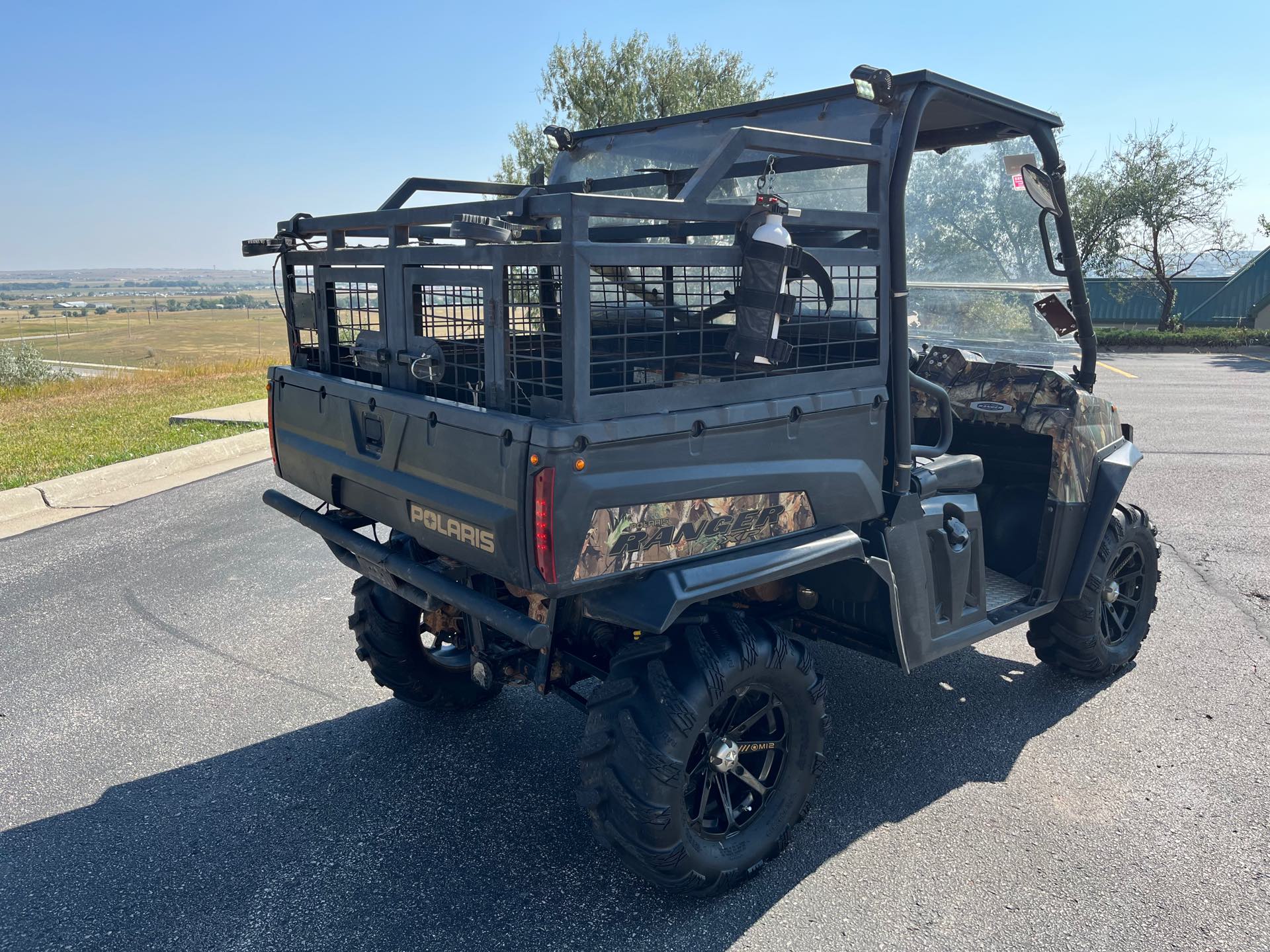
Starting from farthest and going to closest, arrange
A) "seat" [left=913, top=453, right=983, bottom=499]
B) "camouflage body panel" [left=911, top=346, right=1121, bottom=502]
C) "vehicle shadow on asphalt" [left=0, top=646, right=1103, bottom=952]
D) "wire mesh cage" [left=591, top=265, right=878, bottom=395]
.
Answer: "camouflage body panel" [left=911, top=346, right=1121, bottom=502], "seat" [left=913, top=453, right=983, bottom=499], "wire mesh cage" [left=591, top=265, right=878, bottom=395], "vehicle shadow on asphalt" [left=0, top=646, right=1103, bottom=952]

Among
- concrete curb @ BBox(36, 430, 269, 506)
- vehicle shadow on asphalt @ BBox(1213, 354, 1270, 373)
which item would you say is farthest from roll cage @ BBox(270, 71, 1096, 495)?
vehicle shadow on asphalt @ BBox(1213, 354, 1270, 373)

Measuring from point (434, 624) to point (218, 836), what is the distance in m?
1.04

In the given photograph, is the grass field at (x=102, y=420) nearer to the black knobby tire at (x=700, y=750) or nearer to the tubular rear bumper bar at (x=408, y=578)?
the tubular rear bumper bar at (x=408, y=578)

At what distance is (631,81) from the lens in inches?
961

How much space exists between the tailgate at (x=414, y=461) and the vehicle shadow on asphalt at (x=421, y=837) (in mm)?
1092

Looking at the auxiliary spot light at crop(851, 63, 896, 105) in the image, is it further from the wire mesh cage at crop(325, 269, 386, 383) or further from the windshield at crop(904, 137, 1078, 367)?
the wire mesh cage at crop(325, 269, 386, 383)

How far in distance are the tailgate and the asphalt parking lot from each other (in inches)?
44.3

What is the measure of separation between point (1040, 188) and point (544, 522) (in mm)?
2786

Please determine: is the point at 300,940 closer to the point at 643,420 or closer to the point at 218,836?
the point at 218,836

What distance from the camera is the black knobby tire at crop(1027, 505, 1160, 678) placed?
435 centimetres

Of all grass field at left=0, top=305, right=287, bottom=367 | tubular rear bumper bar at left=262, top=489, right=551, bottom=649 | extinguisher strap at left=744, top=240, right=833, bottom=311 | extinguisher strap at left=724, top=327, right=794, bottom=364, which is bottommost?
grass field at left=0, top=305, right=287, bottom=367

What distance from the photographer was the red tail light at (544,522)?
2.50m

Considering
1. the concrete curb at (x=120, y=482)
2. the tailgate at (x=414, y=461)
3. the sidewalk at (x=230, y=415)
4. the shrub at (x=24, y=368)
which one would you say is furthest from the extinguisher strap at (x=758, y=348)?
the shrub at (x=24, y=368)

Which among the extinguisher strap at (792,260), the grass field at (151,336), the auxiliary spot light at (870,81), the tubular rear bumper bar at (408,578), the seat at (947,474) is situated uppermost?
the auxiliary spot light at (870,81)
